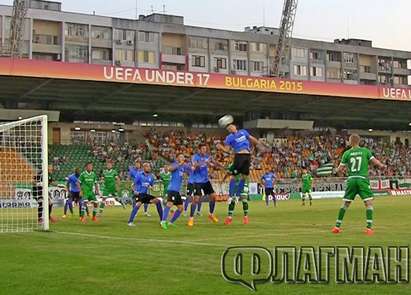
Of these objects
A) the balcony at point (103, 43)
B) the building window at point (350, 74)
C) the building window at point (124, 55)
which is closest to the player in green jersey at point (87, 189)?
the balcony at point (103, 43)

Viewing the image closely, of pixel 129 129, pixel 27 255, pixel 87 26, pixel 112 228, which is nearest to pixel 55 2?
pixel 87 26

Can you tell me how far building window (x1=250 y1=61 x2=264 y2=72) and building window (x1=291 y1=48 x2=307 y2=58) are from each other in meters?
6.47

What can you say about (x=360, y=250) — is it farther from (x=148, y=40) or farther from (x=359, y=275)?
(x=148, y=40)

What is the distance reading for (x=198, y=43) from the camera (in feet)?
330

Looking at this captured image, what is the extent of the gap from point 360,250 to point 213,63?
9203 centimetres

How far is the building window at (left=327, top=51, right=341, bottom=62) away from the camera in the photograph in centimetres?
11569

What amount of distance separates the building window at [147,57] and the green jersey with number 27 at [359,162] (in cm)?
8261

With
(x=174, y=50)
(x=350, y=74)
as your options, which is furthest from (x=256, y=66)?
(x=350, y=74)

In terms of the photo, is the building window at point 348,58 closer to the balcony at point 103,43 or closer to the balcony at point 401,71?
the balcony at point 401,71

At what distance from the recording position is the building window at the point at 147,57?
3836 inches

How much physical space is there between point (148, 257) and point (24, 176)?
19923 mm

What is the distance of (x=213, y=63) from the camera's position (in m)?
103

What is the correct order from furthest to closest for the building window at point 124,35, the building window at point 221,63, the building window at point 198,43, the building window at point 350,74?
the building window at point 350,74 → the building window at point 221,63 → the building window at point 198,43 → the building window at point 124,35

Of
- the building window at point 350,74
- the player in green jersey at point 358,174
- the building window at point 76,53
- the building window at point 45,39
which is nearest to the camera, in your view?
the player in green jersey at point 358,174
